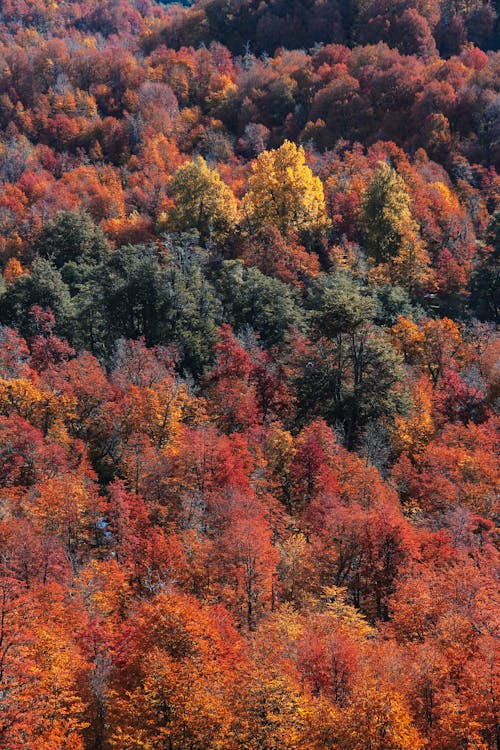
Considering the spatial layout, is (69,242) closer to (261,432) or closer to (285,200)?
(285,200)

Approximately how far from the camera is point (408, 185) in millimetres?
94562

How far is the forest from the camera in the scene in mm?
32250

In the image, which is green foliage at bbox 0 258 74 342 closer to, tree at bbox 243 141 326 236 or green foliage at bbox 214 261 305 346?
green foliage at bbox 214 261 305 346

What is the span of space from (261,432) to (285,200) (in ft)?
117

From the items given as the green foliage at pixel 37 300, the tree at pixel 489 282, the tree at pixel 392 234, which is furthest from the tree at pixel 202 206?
the tree at pixel 489 282

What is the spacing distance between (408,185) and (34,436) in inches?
2517

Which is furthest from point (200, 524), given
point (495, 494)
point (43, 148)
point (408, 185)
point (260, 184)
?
point (43, 148)

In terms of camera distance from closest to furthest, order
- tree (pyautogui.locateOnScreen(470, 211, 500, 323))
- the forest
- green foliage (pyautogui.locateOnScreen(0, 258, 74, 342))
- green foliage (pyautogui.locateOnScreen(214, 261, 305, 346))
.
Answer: the forest → green foliage (pyautogui.locateOnScreen(0, 258, 74, 342)) → green foliage (pyautogui.locateOnScreen(214, 261, 305, 346)) → tree (pyautogui.locateOnScreen(470, 211, 500, 323))

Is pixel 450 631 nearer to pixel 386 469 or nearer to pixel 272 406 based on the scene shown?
pixel 386 469

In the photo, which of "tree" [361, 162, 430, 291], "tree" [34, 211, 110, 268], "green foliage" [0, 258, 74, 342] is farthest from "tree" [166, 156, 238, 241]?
"green foliage" [0, 258, 74, 342]

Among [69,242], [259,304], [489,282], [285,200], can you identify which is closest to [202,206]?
[285,200]

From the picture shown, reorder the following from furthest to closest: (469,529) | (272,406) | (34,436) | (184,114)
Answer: (184,114)
(272,406)
(34,436)
(469,529)

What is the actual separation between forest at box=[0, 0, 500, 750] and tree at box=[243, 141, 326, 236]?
318 millimetres

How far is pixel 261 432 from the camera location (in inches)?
2365
